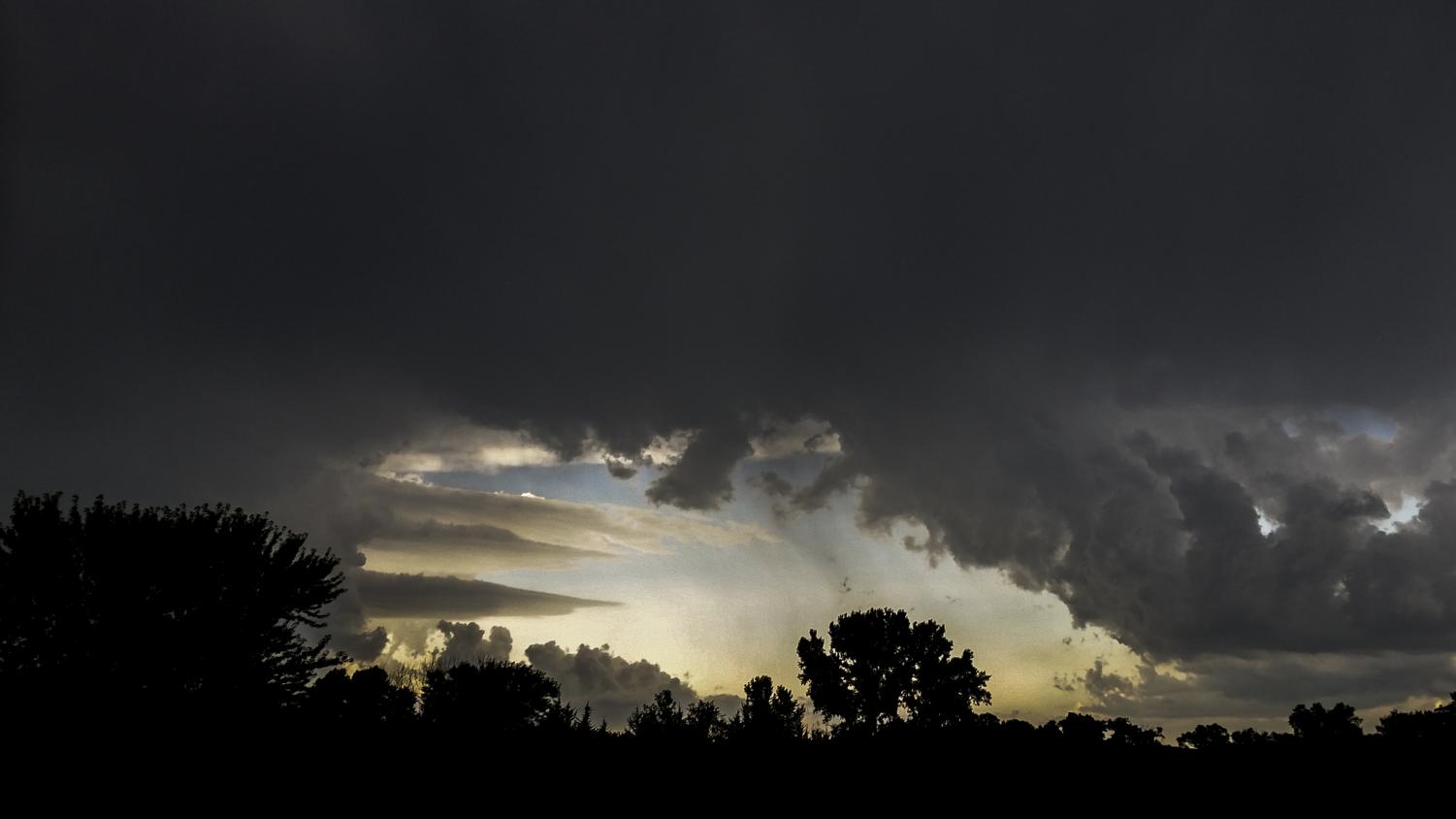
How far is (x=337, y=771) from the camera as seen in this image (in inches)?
461

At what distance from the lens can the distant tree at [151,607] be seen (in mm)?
40625

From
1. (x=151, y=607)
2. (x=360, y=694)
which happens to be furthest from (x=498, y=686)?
(x=151, y=607)

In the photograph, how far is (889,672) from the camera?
94.2m

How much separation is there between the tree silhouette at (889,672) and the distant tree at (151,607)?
2471 inches

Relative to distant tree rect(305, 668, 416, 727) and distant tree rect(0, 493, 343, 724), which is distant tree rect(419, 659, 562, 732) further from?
distant tree rect(0, 493, 343, 724)

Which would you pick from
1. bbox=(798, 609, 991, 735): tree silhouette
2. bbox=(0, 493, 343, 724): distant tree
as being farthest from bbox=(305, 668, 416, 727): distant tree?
bbox=(798, 609, 991, 735): tree silhouette

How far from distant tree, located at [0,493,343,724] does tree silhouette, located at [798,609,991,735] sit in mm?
62758

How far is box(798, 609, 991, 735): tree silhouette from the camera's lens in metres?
92.9

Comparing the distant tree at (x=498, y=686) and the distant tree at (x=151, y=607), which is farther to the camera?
the distant tree at (x=498, y=686)

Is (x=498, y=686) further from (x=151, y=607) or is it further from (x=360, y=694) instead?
(x=151, y=607)

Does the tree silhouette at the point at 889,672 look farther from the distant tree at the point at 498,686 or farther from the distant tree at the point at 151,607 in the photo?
the distant tree at the point at 151,607

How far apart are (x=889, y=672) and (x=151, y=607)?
246ft

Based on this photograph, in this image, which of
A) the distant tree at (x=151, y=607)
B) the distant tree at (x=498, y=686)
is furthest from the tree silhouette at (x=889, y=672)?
the distant tree at (x=151, y=607)

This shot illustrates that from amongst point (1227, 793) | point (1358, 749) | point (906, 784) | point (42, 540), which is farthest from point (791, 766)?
point (42, 540)
